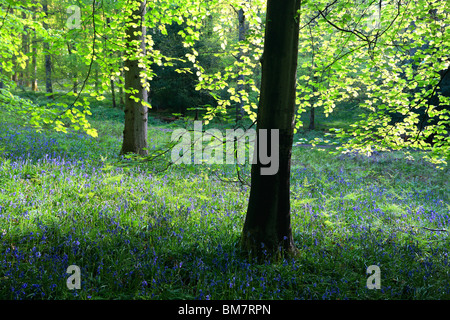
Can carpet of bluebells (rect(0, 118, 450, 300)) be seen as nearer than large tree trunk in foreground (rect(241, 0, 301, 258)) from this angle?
Yes

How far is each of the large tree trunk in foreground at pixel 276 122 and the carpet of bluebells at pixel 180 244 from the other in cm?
31

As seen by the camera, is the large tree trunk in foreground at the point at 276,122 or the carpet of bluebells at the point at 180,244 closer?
the carpet of bluebells at the point at 180,244

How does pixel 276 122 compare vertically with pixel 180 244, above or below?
above

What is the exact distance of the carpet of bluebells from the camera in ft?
9.03

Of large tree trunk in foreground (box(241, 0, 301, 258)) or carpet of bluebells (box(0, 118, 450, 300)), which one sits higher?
large tree trunk in foreground (box(241, 0, 301, 258))

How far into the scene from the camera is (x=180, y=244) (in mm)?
3559

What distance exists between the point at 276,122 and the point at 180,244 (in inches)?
78.5

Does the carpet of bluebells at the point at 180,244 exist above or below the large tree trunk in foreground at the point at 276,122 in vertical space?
below

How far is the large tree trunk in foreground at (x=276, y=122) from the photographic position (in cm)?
318

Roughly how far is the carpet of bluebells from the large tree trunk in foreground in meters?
0.31
